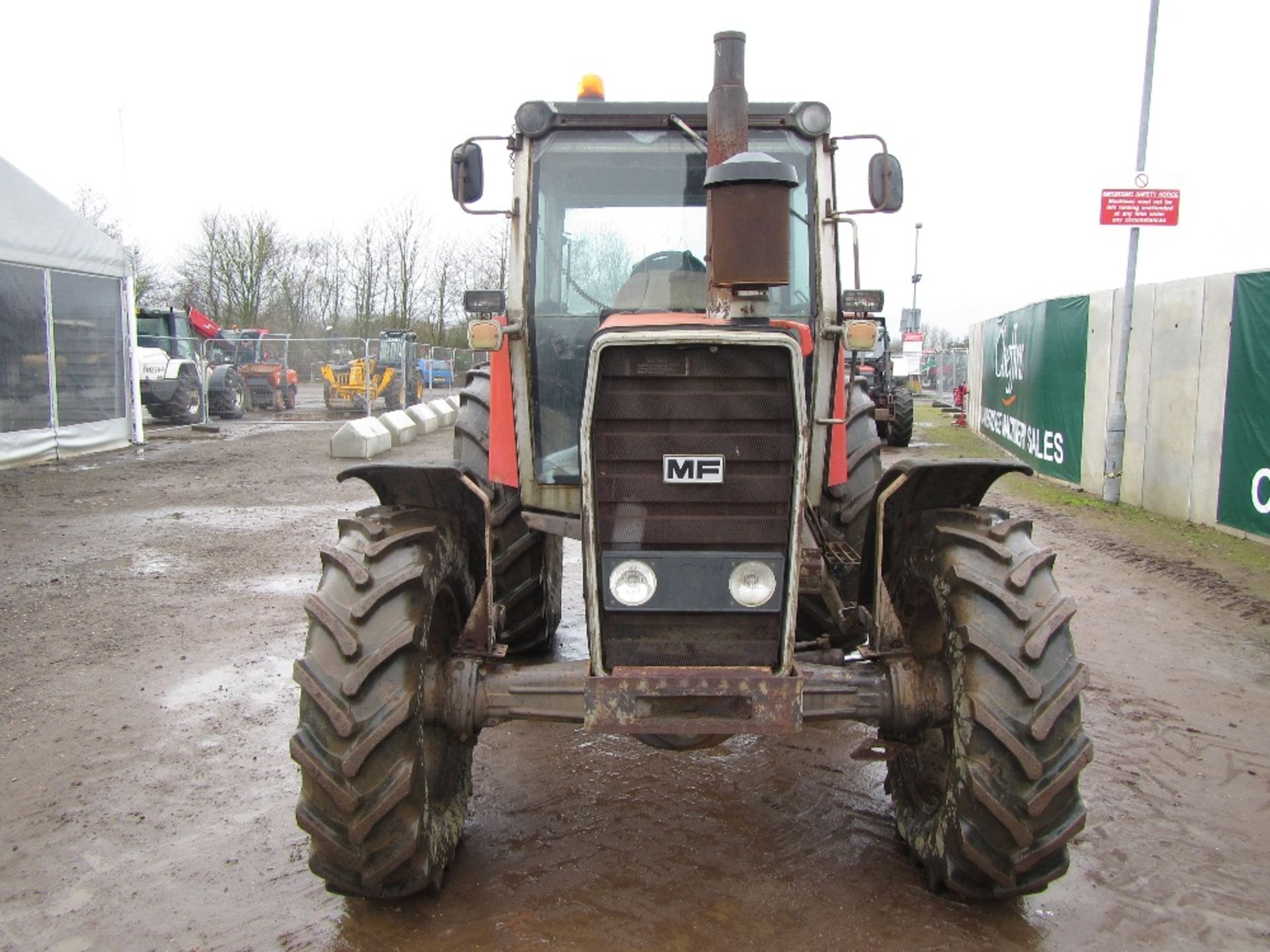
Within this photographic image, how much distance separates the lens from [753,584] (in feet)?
11.0

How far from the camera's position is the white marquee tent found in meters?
15.5

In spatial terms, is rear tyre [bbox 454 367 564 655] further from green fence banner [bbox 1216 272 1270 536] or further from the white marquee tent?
the white marquee tent

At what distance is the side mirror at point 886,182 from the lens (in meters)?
4.32

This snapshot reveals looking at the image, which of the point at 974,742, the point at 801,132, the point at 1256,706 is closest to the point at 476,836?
the point at 974,742

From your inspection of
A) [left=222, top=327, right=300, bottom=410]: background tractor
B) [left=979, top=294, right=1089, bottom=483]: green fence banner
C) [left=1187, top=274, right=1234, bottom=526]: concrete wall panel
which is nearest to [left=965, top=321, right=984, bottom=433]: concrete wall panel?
[left=979, top=294, right=1089, bottom=483]: green fence banner

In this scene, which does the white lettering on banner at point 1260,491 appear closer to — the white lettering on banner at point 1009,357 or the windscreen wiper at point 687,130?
the windscreen wiper at point 687,130

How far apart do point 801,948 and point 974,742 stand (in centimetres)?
86

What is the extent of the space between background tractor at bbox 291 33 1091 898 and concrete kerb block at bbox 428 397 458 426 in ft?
70.0

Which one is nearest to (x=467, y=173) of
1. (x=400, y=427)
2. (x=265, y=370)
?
(x=400, y=427)

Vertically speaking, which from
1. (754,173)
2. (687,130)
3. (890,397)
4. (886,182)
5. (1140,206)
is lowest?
(890,397)

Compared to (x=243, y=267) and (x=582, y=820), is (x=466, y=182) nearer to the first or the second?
(x=582, y=820)

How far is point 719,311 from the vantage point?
11.8ft

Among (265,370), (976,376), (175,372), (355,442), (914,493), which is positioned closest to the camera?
(914,493)

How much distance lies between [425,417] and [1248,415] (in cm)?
1711
